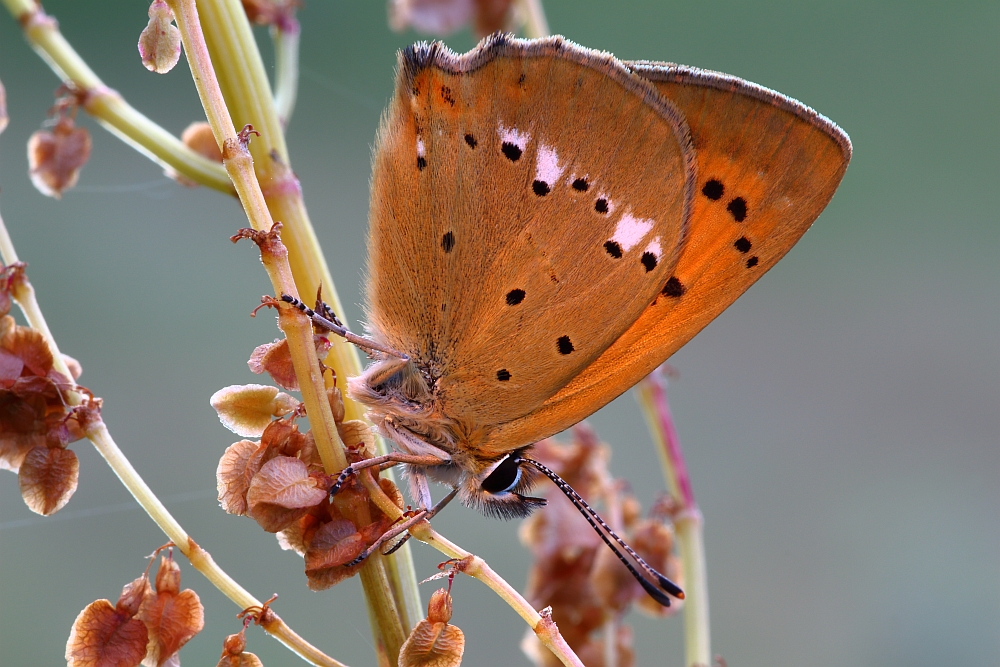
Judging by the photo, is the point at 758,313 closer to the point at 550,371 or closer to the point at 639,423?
the point at 639,423

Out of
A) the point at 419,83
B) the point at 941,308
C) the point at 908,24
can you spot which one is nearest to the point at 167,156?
the point at 419,83

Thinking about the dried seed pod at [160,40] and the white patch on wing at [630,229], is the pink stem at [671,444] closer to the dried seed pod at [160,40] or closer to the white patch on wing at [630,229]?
the white patch on wing at [630,229]

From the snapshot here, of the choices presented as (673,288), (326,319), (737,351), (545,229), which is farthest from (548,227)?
(737,351)

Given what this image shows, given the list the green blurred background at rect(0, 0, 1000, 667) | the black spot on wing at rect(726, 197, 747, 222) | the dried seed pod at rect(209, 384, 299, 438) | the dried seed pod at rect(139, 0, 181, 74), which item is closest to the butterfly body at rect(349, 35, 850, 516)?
the black spot on wing at rect(726, 197, 747, 222)

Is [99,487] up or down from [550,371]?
up

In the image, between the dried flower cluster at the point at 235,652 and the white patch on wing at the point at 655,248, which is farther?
the white patch on wing at the point at 655,248

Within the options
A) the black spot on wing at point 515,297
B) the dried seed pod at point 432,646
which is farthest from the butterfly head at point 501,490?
the dried seed pod at point 432,646

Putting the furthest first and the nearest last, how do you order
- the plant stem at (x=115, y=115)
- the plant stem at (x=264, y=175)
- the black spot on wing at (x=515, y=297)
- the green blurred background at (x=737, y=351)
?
the green blurred background at (x=737, y=351)
the black spot on wing at (x=515, y=297)
the plant stem at (x=115, y=115)
the plant stem at (x=264, y=175)
